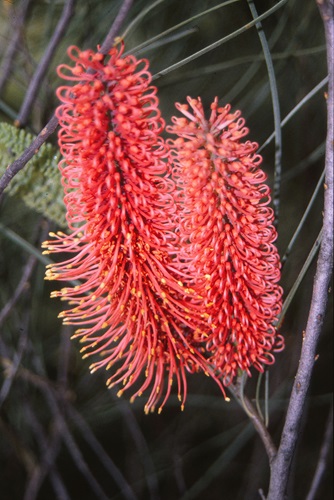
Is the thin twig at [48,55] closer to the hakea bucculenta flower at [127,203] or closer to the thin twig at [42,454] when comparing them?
the hakea bucculenta flower at [127,203]

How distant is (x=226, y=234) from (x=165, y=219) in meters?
0.04

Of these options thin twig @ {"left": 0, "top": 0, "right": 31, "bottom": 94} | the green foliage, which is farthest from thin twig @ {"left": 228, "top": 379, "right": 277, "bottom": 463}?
thin twig @ {"left": 0, "top": 0, "right": 31, "bottom": 94}

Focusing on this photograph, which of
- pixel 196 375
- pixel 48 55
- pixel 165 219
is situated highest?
pixel 48 55

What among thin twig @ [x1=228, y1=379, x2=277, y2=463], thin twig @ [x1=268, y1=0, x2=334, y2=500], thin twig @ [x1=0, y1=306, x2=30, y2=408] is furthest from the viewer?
thin twig @ [x1=0, y1=306, x2=30, y2=408]

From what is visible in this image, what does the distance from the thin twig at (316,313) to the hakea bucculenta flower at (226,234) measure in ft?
0.17

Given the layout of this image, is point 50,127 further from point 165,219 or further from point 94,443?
point 94,443

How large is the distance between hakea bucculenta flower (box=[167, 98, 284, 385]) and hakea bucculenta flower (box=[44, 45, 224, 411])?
0.01 metres

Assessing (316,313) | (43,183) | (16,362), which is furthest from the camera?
(16,362)

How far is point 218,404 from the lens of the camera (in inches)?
30.3

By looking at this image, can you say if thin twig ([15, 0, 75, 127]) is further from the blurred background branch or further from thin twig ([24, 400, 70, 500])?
thin twig ([24, 400, 70, 500])

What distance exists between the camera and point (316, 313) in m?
0.27

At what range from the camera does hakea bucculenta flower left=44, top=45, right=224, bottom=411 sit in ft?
0.81

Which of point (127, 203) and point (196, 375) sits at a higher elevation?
point (127, 203)

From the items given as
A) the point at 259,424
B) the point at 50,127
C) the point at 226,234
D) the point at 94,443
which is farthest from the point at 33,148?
the point at 94,443
